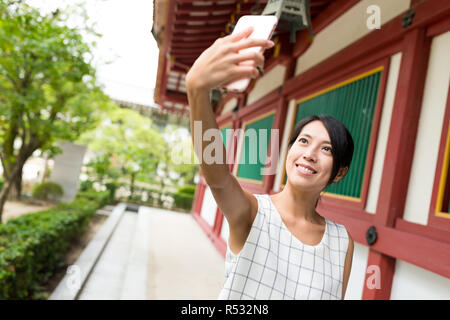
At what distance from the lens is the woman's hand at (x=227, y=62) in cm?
66

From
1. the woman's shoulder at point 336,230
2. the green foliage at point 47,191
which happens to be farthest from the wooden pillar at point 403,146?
the green foliage at point 47,191

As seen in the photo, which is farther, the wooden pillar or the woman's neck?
the wooden pillar

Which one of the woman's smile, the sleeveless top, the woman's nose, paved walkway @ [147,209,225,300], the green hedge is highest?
the woman's nose

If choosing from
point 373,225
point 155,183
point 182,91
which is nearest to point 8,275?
point 373,225

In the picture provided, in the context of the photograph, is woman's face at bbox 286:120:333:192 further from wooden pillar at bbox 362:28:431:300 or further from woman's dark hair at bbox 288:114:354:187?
wooden pillar at bbox 362:28:431:300

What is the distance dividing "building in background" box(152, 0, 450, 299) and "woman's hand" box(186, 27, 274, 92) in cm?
104

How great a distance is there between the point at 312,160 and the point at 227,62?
0.47 metres

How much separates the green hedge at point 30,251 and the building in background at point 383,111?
3.03 meters

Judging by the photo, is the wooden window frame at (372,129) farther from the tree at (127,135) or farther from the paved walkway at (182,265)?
the tree at (127,135)

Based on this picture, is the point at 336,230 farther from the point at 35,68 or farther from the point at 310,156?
the point at 35,68

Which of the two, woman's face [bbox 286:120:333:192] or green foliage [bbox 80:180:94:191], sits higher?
woman's face [bbox 286:120:333:192]

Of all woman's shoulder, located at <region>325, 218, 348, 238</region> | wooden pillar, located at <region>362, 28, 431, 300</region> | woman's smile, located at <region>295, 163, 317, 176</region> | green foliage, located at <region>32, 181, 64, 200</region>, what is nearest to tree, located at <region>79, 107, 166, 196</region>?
green foliage, located at <region>32, 181, 64, 200</region>

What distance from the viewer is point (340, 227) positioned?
3.90 feet

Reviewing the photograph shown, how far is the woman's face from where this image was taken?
1.01m
